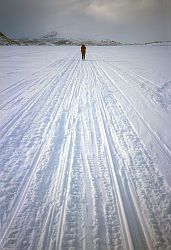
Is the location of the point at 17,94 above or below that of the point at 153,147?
above

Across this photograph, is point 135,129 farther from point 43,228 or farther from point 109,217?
point 43,228

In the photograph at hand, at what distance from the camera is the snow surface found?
11.2 ft

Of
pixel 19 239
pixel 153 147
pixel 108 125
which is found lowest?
pixel 19 239

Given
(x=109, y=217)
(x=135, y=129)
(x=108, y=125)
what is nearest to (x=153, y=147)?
(x=135, y=129)

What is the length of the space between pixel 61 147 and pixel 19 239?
97.9 inches

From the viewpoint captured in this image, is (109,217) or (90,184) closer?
(109,217)

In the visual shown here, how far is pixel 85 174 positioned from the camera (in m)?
4.60

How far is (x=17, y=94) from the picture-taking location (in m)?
9.89

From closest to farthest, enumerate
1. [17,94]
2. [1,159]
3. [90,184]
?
1. [90,184]
2. [1,159]
3. [17,94]

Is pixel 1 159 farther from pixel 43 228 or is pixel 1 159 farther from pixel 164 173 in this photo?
pixel 164 173

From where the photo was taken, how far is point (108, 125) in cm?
669

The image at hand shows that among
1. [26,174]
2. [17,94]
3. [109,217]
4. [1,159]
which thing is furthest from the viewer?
[17,94]

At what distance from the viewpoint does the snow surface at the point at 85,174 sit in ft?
11.2

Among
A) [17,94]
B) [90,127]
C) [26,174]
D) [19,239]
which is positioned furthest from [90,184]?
[17,94]
